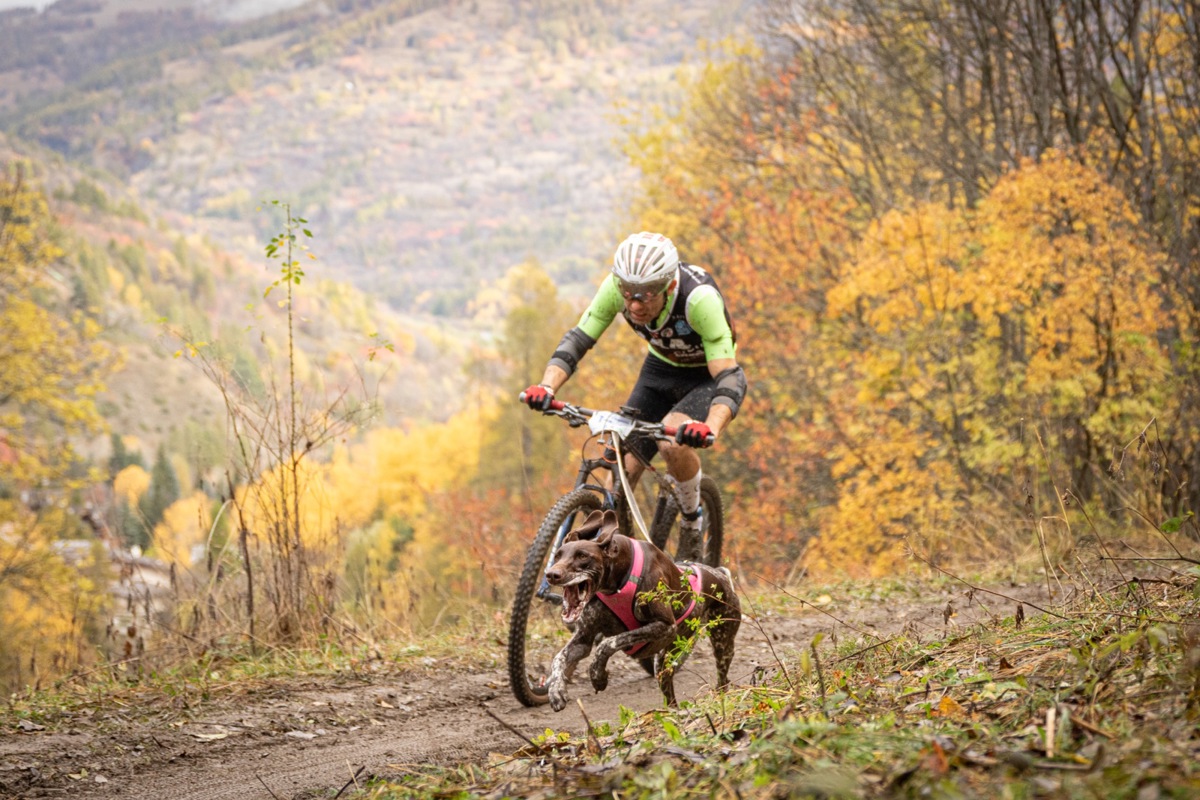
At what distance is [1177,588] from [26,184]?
82.6ft

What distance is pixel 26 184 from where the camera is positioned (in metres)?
22.4

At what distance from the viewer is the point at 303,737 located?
5.01 meters

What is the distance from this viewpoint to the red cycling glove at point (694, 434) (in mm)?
5441

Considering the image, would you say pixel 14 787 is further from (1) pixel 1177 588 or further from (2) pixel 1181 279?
(2) pixel 1181 279

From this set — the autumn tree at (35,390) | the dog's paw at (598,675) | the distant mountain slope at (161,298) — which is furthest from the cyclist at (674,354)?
the distant mountain slope at (161,298)

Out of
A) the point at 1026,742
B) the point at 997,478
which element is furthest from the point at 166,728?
the point at 997,478

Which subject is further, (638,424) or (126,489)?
(126,489)

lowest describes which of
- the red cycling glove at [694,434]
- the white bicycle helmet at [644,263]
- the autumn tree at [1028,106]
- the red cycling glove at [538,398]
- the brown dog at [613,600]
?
the brown dog at [613,600]

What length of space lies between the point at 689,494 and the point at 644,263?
1753 millimetres

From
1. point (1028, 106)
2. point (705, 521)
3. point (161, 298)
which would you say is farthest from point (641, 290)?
point (161, 298)

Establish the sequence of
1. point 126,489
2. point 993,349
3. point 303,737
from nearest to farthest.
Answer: point 303,737 < point 126,489 < point 993,349

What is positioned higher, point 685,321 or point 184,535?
point 685,321

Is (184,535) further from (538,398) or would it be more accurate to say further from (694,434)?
(694,434)

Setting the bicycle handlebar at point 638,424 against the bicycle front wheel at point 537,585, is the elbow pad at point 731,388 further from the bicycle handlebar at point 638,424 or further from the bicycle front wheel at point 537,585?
the bicycle front wheel at point 537,585
